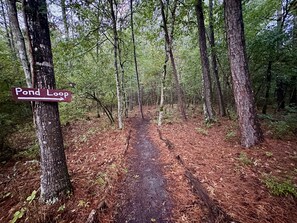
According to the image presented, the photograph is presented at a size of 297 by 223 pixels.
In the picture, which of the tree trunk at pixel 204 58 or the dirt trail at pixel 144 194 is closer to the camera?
the dirt trail at pixel 144 194

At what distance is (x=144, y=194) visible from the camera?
128 inches

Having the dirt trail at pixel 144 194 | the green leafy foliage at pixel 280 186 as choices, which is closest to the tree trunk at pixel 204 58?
the dirt trail at pixel 144 194

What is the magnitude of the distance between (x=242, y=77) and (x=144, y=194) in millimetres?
4461

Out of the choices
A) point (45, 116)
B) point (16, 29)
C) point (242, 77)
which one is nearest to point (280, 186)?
point (242, 77)

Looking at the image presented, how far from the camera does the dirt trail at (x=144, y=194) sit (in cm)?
266

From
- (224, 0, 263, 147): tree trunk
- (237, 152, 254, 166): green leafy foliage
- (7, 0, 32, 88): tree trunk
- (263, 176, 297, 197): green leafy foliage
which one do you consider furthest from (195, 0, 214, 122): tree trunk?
(7, 0, 32, 88): tree trunk

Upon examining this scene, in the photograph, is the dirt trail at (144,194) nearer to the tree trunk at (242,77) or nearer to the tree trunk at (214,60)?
the tree trunk at (242,77)

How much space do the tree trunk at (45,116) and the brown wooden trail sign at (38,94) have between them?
135 mm

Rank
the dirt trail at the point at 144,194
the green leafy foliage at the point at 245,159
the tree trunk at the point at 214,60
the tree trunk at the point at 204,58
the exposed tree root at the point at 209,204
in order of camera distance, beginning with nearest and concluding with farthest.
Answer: the exposed tree root at the point at 209,204 → the dirt trail at the point at 144,194 → the green leafy foliage at the point at 245,159 → the tree trunk at the point at 204,58 → the tree trunk at the point at 214,60

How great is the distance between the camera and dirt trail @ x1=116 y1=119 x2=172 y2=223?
266 centimetres

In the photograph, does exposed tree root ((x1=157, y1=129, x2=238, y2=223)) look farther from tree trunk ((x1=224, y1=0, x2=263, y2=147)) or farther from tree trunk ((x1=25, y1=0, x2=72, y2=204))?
tree trunk ((x1=25, y1=0, x2=72, y2=204))

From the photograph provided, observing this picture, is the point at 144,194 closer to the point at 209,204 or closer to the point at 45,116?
the point at 209,204

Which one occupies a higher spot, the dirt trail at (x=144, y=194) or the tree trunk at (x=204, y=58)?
the tree trunk at (x=204, y=58)

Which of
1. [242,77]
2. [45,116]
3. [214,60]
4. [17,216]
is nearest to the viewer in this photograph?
[17,216]
